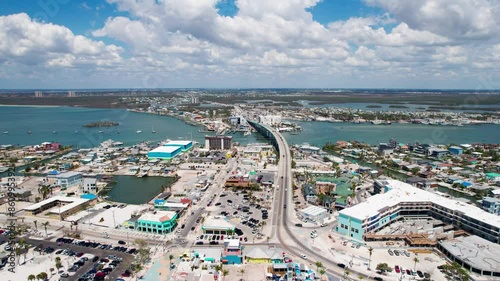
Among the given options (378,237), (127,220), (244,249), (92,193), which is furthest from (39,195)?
(378,237)

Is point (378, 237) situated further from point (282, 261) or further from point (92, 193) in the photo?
point (92, 193)

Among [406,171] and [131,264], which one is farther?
[406,171]

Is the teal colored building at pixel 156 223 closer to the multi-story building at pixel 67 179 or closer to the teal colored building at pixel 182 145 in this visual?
the multi-story building at pixel 67 179

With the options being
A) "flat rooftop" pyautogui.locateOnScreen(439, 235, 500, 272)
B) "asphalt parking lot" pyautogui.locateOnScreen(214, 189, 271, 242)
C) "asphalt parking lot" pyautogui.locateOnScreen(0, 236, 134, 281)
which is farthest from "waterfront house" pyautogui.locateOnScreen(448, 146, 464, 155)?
"asphalt parking lot" pyautogui.locateOnScreen(0, 236, 134, 281)

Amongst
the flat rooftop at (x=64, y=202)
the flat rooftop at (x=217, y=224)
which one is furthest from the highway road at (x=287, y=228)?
the flat rooftop at (x=64, y=202)

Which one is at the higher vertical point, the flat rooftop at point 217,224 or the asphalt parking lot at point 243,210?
the flat rooftop at point 217,224

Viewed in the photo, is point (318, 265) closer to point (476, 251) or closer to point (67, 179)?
point (476, 251)
